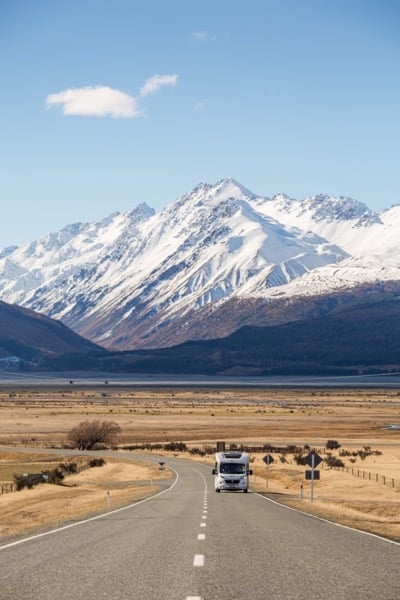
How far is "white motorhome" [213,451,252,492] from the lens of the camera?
187ft

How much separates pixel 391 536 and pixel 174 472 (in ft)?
169

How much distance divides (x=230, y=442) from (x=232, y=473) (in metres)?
56.1

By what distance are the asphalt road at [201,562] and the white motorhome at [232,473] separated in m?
24.8

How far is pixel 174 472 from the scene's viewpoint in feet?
259

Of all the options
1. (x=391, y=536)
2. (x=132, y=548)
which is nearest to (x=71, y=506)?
(x=391, y=536)

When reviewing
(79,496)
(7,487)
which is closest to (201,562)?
(79,496)

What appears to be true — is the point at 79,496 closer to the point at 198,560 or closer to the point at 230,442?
the point at 198,560

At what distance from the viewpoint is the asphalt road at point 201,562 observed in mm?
15352

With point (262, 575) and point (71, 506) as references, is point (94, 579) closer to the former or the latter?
point (262, 575)

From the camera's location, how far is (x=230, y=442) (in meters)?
113

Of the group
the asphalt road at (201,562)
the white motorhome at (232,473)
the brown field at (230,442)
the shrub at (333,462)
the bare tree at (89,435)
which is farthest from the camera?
the bare tree at (89,435)

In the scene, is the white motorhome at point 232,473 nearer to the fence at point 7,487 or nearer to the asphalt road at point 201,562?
the fence at point 7,487

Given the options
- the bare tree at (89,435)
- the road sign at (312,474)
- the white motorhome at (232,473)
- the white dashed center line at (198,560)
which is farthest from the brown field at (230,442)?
the white dashed center line at (198,560)

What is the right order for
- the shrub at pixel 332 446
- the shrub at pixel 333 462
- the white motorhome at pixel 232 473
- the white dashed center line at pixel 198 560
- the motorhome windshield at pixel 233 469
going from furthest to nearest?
the shrub at pixel 332 446, the shrub at pixel 333 462, the motorhome windshield at pixel 233 469, the white motorhome at pixel 232 473, the white dashed center line at pixel 198 560
